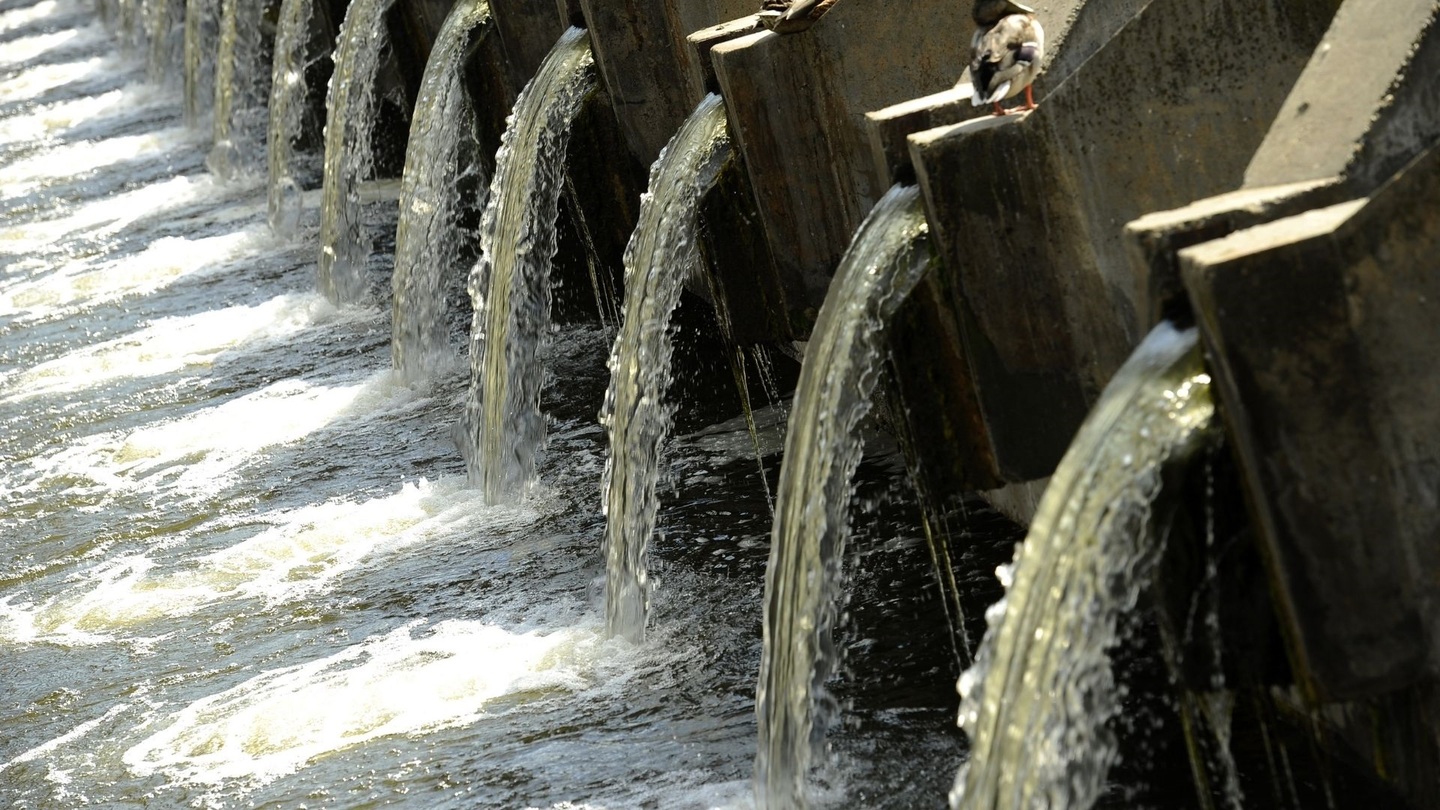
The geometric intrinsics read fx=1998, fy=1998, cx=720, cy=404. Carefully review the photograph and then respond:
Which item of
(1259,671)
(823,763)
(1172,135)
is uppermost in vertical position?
(1172,135)

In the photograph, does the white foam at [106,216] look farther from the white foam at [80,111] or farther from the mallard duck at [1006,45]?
the mallard duck at [1006,45]

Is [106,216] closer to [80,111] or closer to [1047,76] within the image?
[80,111]

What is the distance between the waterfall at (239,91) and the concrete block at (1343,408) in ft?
58.3

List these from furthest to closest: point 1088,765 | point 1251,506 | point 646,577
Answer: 1. point 646,577
2. point 1088,765
3. point 1251,506

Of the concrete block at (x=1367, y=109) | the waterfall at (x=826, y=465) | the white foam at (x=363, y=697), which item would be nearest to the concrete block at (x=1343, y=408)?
the concrete block at (x=1367, y=109)

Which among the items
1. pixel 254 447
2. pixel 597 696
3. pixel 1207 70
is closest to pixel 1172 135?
pixel 1207 70

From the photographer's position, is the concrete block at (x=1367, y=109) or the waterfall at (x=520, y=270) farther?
the waterfall at (x=520, y=270)

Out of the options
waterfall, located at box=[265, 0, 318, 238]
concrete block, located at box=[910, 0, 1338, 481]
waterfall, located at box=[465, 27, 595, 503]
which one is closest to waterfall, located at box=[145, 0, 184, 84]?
waterfall, located at box=[265, 0, 318, 238]

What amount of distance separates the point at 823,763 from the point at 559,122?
18.8 ft

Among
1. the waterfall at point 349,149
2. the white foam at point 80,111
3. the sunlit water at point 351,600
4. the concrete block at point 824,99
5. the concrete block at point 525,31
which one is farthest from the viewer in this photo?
the white foam at point 80,111

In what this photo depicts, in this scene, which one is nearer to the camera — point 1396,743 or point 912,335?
point 1396,743

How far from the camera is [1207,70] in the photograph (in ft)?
20.1

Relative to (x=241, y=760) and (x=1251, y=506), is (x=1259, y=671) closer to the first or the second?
(x=1251, y=506)

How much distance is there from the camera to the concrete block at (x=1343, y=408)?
4.45 m
